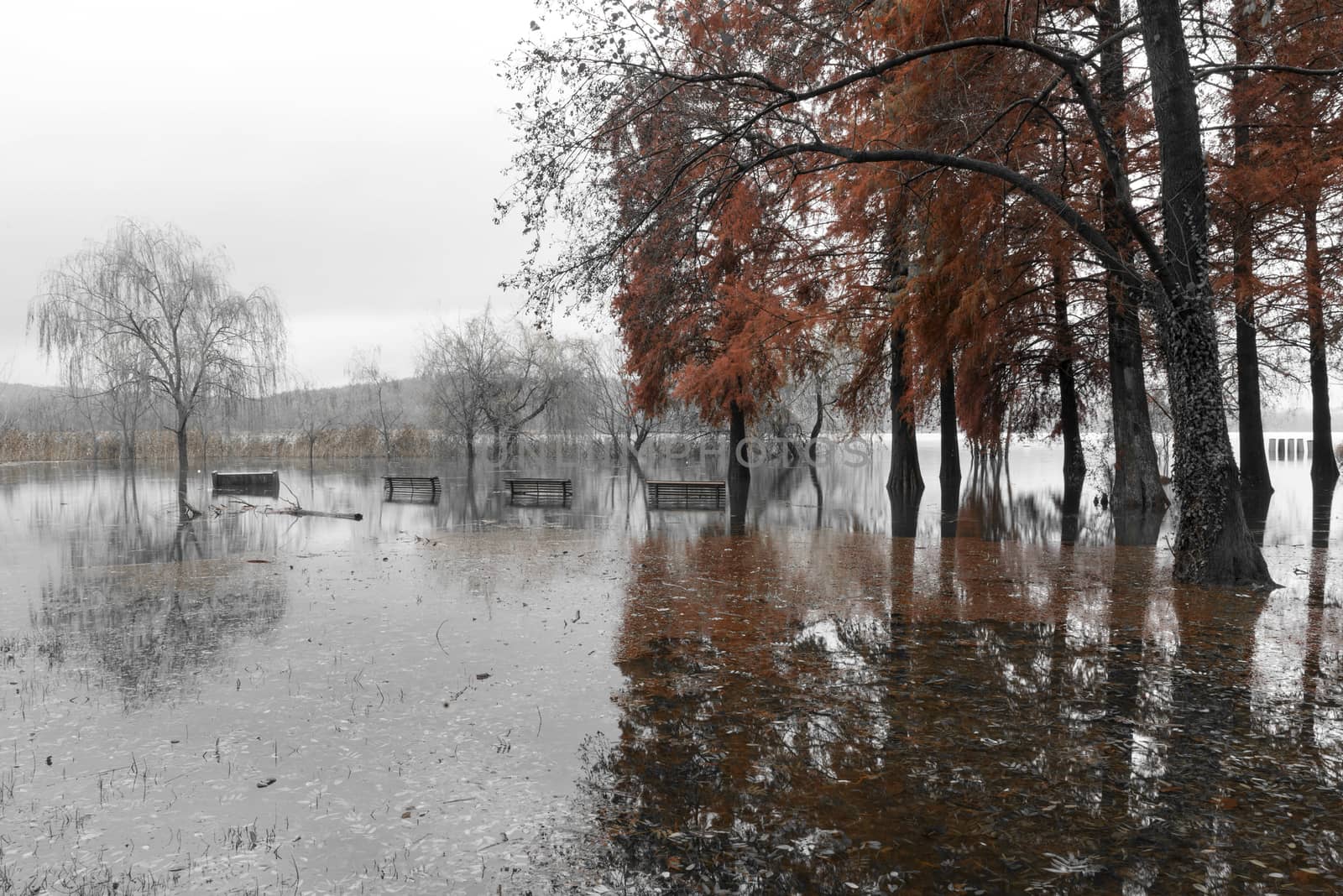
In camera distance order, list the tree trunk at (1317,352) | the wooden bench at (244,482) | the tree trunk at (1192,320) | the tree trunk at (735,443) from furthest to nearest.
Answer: the wooden bench at (244,482), the tree trunk at (735,443), the tree trunk at (1317,352), the tree trunk at (1192,320)

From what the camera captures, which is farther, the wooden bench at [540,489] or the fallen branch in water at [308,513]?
the wooden bench at [540,489]

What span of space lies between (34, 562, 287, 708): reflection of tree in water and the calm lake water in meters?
0.06

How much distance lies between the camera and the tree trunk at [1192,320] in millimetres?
8984

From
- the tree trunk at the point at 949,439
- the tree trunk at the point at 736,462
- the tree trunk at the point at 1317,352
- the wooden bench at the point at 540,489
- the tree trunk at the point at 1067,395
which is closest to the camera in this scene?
the tree trunk at the point at 1317,352

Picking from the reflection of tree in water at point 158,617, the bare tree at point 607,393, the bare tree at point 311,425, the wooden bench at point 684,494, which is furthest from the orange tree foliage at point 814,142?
the bare tree at point 311,425

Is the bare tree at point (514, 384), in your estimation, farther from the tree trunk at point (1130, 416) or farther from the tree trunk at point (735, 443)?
the tree trunk at point (1130, 416)

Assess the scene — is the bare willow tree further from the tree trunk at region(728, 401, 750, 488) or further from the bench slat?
the tree trunk at region(728, 401, 750, 488)

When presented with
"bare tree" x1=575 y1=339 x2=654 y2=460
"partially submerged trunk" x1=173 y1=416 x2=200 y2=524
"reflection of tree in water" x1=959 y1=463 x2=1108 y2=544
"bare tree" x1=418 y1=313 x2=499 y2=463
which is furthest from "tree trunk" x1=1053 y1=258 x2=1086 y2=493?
"bare tree" x1=418 y1=313 x2=499 y2=463

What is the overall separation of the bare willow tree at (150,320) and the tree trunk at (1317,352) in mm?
24419

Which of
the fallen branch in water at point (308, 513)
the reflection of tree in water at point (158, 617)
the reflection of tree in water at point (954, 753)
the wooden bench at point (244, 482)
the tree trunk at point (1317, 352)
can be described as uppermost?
the tree trunk at point (1317, 352)

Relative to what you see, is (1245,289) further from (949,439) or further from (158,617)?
(158,617)

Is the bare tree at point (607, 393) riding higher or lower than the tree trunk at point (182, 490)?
higher

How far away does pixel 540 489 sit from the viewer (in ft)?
88.4

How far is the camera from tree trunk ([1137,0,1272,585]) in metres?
8.98
